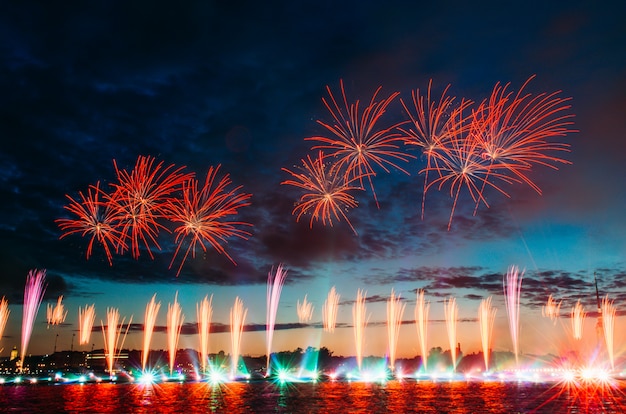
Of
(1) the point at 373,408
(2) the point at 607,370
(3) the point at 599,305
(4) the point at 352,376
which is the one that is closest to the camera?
(1) the point at 373,408

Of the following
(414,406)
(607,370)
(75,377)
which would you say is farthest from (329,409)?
(607,370)

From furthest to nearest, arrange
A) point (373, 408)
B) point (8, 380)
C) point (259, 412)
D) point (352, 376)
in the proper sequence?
point (352, 376) → point (8, 380) → point (373, 408) → point (259, 412)

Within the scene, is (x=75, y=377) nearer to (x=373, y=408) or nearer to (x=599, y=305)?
(x=373, y=408)

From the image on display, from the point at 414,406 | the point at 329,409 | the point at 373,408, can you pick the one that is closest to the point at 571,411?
the point at 414,406

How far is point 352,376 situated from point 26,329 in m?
154

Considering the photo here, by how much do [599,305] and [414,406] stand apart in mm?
104697

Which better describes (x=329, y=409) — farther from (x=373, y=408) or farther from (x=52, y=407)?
(x=52, y=407)

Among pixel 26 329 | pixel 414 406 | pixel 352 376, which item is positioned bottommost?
pixel 352 376

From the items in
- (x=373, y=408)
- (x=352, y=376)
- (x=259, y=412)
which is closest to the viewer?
(x=259, y=412)

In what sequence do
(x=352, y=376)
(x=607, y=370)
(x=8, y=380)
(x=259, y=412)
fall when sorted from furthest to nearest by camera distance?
1. (x=352, y=376)
2. (x=607, y=370)
3. (x=8, y=380)
4. (x=259, y=412)

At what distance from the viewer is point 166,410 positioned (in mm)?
58500

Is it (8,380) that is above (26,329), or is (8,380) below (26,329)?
below

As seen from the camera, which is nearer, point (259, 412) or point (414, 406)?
point (259, 412)

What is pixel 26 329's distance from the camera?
198 feet
